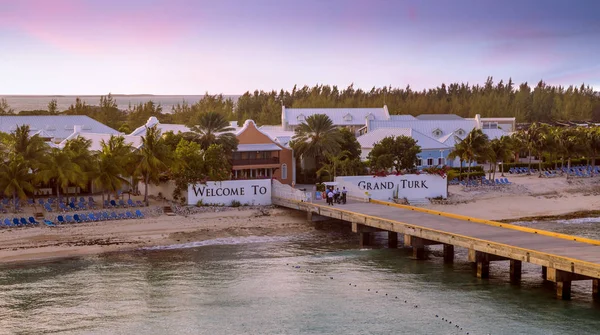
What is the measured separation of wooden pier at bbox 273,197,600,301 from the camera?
3400 cm

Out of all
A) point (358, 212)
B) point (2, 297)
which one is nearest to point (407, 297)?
point (358, 212)

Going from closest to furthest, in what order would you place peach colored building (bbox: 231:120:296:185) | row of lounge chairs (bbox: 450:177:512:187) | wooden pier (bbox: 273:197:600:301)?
wooden pier (bbox: 273:197:600:301)
peach colored building (bbox: 231:120:296:185)
row of lounge chairs (bbox: 450:177:512:187)

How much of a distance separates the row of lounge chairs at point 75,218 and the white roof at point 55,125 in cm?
3252

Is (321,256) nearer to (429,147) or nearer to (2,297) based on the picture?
(2,297)

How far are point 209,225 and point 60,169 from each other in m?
10.6

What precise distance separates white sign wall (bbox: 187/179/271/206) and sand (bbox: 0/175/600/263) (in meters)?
1.74

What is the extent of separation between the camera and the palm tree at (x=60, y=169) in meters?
52.8

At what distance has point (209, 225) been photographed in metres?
51.9

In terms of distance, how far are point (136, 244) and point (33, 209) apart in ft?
→ 34.7

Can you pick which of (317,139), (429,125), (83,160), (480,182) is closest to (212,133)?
(317,139)

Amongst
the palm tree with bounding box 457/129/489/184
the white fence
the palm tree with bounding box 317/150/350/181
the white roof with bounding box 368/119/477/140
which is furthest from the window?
the white roof with bounding box 368/119/477/140

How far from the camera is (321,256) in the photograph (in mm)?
44562

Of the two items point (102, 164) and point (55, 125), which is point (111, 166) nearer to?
point (102, 164)

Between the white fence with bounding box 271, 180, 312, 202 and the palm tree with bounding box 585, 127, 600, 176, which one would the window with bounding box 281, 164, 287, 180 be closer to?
the white fence with bounding box 271, 180, 312, 202
